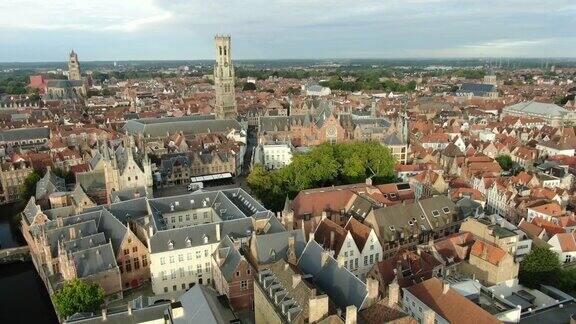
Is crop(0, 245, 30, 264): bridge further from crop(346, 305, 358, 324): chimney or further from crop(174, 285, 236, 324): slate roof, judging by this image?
crop(346, 305, 358, 324): chimney

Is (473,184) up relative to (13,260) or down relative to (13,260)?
up

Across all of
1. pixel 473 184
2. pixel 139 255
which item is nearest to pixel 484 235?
pixel 473 184

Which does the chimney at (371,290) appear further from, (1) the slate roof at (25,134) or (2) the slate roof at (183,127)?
(1) the slate roof at (25,134)

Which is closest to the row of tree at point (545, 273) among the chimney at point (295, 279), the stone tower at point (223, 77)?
the chimney at point (295, 279)

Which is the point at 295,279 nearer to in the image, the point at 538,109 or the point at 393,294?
the point at 393,294

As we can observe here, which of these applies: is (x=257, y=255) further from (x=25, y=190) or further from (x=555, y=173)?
(x=555, y=173)

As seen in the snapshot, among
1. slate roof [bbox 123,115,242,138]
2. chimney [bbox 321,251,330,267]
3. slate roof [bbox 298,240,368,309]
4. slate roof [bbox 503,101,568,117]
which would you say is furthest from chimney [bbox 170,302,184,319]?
slate roof [bbox 503,101,568,117]
